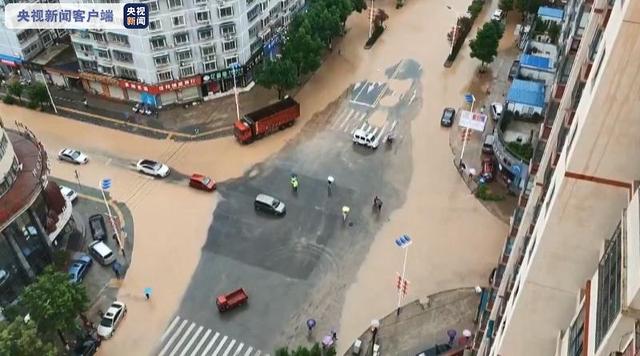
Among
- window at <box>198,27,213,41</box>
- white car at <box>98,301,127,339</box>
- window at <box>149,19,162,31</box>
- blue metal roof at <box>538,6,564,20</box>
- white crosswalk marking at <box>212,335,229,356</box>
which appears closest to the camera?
white crosswalk marking at <box>212,335,229,356</box>

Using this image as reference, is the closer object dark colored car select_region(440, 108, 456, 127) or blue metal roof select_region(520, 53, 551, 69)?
blue metal roof select_region(520, 53, 551, 69)

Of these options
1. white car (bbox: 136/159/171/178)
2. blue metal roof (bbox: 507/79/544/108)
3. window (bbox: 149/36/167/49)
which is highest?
window (bbox: 149/36/167/49)

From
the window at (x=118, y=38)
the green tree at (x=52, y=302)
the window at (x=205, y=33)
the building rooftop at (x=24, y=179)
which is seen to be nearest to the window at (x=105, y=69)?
the window at (x=118, y=38)

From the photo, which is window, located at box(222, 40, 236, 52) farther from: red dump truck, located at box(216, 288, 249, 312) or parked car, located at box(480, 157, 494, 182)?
parked car, located at box(480, 157, 494, 182)

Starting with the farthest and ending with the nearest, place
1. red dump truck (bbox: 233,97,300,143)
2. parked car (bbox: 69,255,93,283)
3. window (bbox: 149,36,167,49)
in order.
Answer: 1. window (bbox: 149,36,167,49)
2. red dump truck (bbox: 233,97,300,143)
3. parked car (bbox: 69,255,93,283)

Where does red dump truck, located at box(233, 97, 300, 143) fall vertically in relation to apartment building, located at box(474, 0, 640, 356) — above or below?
below

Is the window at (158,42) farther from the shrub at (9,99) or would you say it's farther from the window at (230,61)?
the shrub at (9,99)

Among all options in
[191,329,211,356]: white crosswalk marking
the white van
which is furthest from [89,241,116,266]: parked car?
the white van
